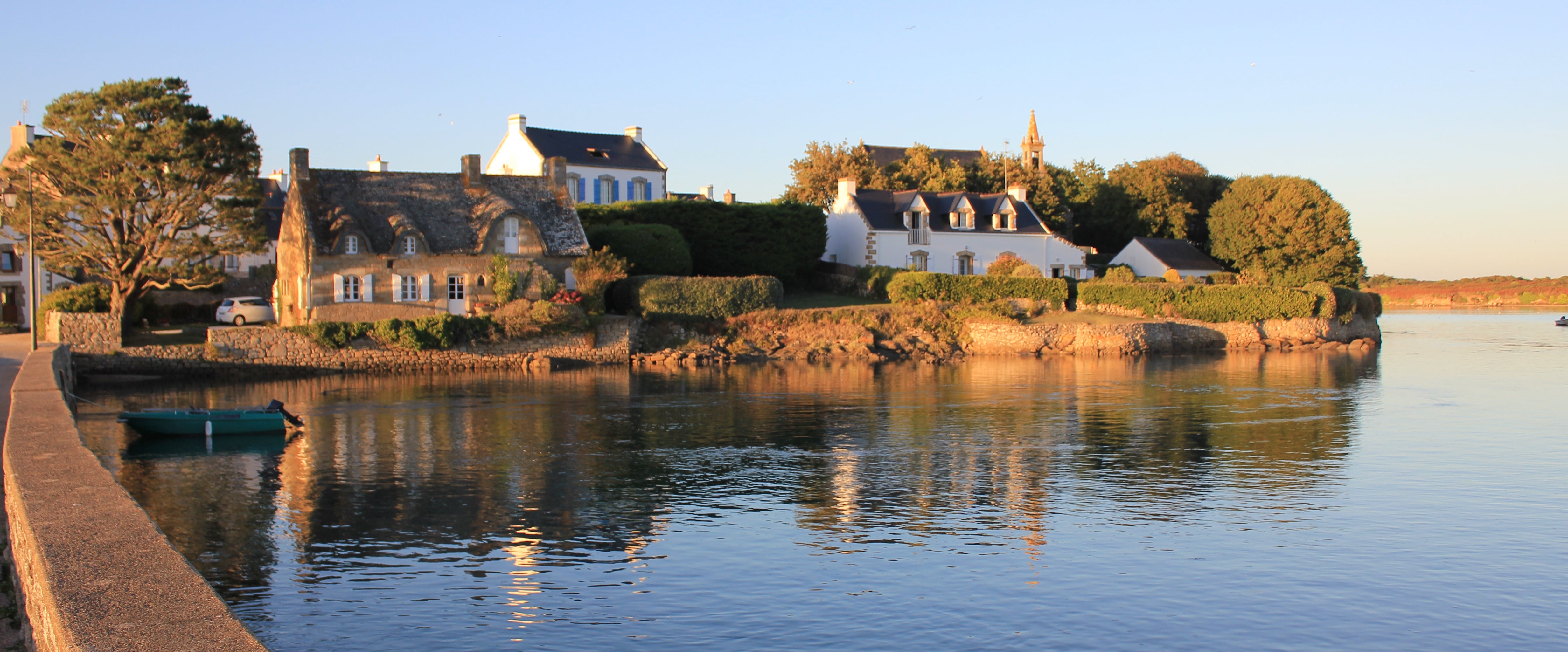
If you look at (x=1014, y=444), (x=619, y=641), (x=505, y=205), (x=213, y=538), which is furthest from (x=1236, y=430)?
(x=505, y=205)

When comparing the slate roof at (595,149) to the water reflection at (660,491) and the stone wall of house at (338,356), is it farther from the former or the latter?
the water reflection at (660,491)

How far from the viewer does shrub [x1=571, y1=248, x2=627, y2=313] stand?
4703 cm

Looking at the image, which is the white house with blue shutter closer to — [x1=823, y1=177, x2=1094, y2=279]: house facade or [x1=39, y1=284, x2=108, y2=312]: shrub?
[x1=823, y1=177, x2=1094, y2=279]: house facade

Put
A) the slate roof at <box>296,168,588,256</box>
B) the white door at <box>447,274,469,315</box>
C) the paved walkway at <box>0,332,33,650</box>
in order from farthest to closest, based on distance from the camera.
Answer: the white door at <box>447,274,469,315</box>
the slate roof at <box>296,168,588,256</box>
the paved walkway at <box>0,332,33,650</box>

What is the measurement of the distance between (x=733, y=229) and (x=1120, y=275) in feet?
68.2

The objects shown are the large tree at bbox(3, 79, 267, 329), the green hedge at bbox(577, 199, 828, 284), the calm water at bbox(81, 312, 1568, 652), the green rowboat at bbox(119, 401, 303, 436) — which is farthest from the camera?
the green hedge at bbox(577, 199, 828, 284)

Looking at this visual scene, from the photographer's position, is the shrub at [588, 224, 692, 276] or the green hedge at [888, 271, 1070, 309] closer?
the shrub at [588, 224, 692, 276]

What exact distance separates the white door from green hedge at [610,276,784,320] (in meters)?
7.05

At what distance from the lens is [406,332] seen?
1718 inches

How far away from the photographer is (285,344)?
140 feet

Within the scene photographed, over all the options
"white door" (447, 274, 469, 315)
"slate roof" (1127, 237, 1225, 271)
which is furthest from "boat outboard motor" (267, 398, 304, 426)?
"slate roof" (1127, 237, 1225, 271)

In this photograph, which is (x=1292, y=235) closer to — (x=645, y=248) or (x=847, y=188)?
(x=847, y=188)

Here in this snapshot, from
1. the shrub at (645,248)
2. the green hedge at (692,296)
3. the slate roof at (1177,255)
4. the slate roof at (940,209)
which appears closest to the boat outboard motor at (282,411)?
the green hedge at (692,296)

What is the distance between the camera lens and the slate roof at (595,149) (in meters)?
68.5
